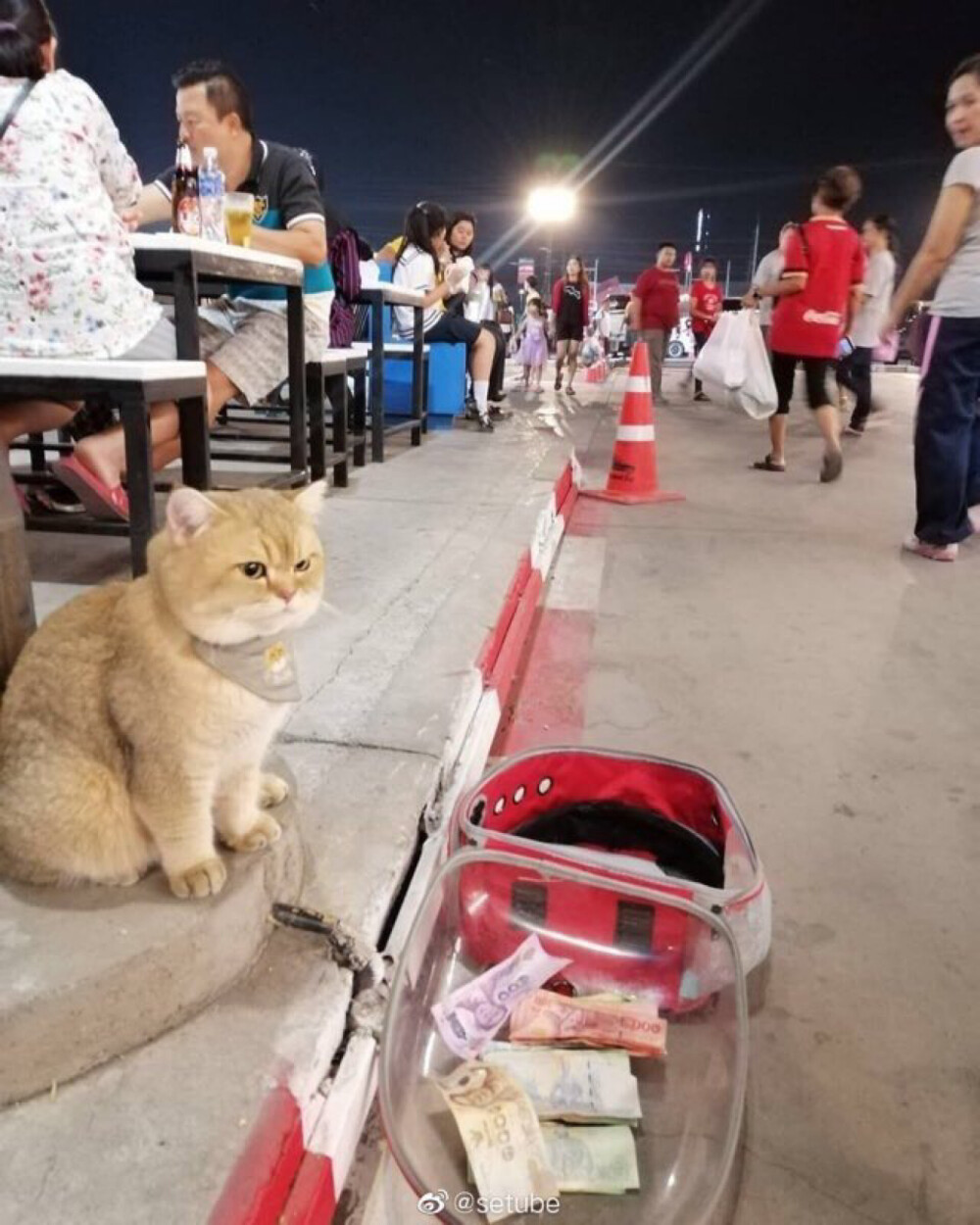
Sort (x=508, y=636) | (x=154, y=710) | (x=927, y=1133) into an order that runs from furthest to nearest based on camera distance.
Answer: (x=508, y=636) < (x=927, y=1133) < (x=154, y=710)

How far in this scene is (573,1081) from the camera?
1144 millimetres

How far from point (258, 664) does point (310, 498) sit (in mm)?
267

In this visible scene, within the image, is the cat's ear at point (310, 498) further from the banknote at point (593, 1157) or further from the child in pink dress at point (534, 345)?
the child in pink dress at point (534, 345)

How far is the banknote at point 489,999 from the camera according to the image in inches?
47.3

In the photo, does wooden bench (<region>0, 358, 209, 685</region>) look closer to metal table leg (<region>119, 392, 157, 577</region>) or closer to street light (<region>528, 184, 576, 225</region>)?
metal table leg (<region>119, 392, 157, 577</region>)

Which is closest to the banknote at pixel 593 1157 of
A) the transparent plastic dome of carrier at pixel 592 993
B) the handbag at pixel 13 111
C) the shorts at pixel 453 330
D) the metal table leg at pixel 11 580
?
the transparent plastic dome of carrier at pixel 592 993

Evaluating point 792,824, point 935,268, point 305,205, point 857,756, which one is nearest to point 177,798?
point 792,824

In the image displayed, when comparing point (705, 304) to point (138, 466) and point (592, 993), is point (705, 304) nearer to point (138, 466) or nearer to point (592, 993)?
point (138, 466)

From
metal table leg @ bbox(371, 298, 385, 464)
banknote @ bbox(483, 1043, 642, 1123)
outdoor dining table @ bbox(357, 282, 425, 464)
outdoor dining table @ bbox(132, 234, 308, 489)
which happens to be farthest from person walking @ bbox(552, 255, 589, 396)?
banknote @ bbox(483, 1043, 642, 1123)

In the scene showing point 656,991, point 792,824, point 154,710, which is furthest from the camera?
point 792,824

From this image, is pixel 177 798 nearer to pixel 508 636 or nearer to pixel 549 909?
pixel 549 909

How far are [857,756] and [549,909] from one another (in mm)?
1040

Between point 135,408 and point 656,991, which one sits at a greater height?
point 135,408

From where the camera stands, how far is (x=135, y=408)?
6.67ft
